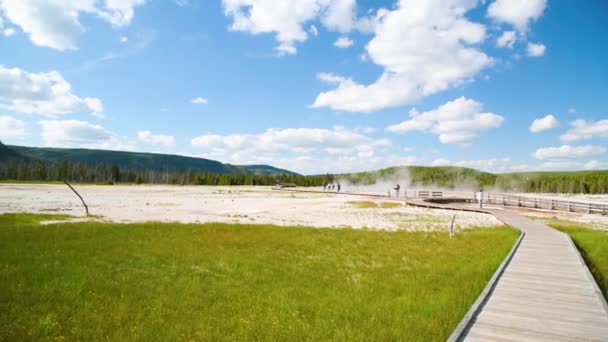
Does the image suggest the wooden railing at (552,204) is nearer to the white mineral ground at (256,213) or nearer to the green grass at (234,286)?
the white mineral ground at (256,213)

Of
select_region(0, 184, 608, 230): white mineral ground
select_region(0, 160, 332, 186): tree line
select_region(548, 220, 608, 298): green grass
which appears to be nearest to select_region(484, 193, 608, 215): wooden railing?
select_region(0, 184, 608, 230): white mineral ground

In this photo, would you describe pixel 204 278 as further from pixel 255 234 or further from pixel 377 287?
pixel 255 234

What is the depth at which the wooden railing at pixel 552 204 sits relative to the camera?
39269mm

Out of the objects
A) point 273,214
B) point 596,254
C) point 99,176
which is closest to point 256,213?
point 273,214

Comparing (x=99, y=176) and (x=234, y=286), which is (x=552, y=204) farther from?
(x=99, y=176)

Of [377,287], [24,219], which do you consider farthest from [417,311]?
[24,219]

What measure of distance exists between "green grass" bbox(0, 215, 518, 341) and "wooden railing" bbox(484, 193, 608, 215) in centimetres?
2955

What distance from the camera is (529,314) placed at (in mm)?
7324

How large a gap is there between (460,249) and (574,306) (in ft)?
32.6

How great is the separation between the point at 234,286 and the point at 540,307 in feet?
26.7

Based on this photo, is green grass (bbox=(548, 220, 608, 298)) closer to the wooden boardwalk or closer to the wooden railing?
the wooden boardwalk

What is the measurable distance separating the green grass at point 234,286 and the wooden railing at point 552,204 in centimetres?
2955

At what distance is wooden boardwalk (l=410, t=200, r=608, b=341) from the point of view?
20.8 feet

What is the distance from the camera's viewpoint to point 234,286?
1093 cm
